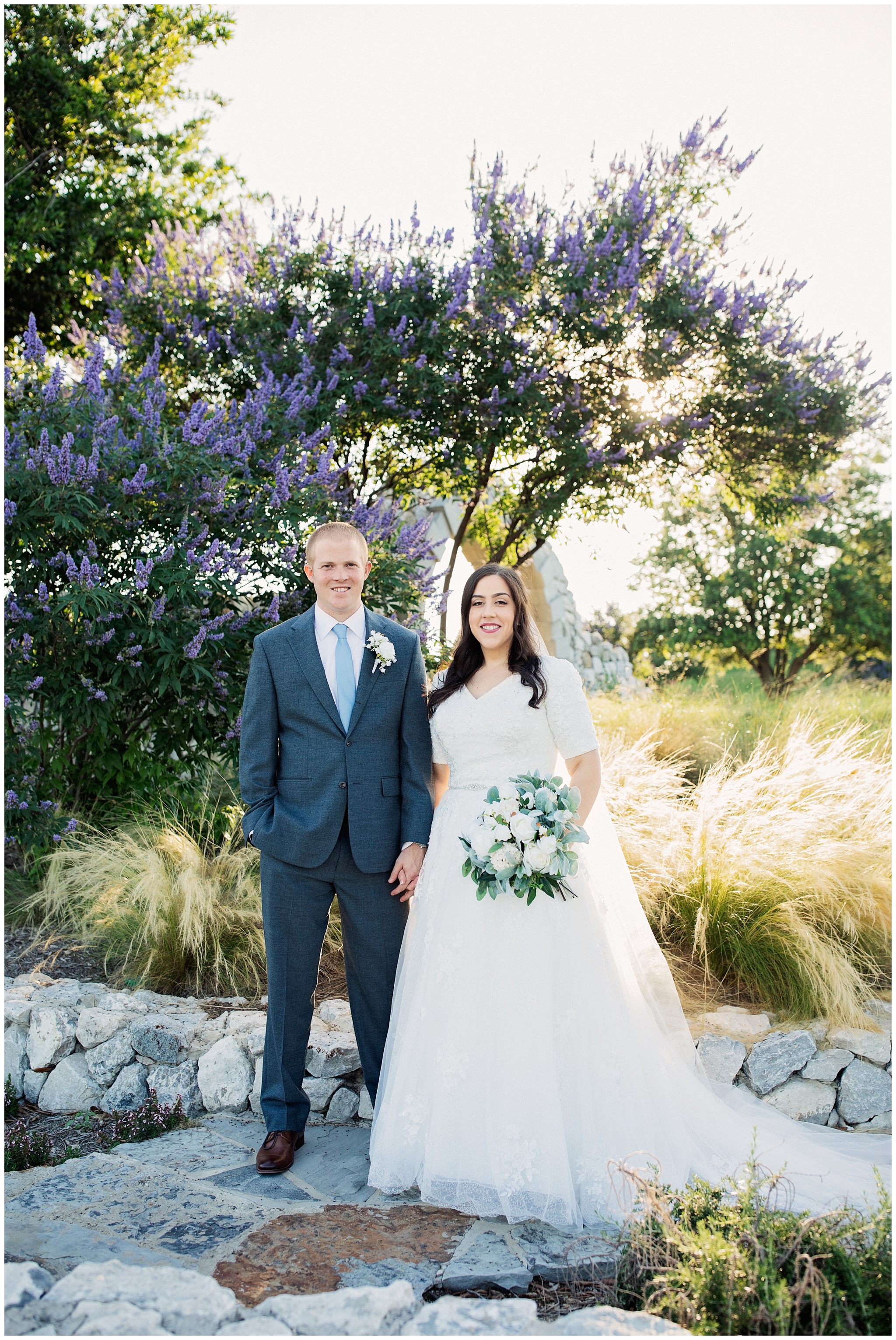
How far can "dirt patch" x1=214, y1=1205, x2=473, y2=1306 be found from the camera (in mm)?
2443

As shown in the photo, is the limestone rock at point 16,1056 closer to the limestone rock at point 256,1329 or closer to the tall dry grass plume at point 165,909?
the tall dry grass plume at point 165,909

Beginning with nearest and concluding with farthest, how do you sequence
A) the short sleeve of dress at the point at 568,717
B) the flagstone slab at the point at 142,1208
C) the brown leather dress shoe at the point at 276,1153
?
the flagstone slab at the point at 142,1208, the brown leather dress shoe at the point at 276,1153, the short sleeve of dress at the point at 568,717

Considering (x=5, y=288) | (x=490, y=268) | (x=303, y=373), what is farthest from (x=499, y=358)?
(x=5, y=288)

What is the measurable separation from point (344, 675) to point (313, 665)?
0.42 ft

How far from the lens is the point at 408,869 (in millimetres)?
3227

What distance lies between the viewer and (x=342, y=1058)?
3674mm

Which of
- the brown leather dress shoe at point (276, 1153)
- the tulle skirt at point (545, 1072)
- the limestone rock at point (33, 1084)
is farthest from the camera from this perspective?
the limestone rock at point (33, 1084)

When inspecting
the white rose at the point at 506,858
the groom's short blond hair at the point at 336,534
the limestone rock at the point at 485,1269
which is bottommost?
the limestone rock at the point at 485,1269

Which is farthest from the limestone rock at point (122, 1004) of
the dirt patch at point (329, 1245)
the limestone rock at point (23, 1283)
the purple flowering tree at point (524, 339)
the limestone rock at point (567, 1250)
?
the purple flowering tree at point (524, 339)

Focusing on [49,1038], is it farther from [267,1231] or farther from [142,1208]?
[267,1231]

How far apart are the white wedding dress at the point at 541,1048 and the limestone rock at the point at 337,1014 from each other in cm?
89

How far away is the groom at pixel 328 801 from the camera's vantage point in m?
3.20

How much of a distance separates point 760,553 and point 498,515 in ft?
39.8

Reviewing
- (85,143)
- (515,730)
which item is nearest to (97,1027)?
(515,730)
